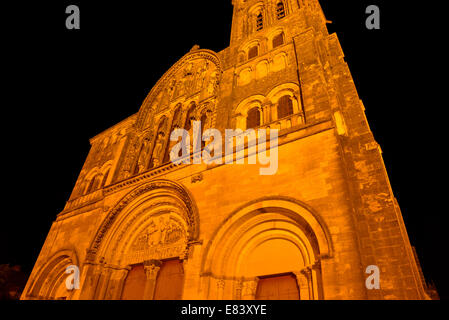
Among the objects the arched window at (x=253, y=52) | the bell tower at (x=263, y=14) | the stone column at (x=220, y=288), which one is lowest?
the stone column at (x=220, y=288)

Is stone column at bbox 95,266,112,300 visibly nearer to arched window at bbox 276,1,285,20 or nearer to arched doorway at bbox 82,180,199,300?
arched doorway at bbox 82,180,199,300

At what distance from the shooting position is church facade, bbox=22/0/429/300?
6.21 metres

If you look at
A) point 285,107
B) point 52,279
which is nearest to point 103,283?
point 52,279

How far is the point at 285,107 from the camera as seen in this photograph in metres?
9.94

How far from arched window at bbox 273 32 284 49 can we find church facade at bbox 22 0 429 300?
0.07 meters

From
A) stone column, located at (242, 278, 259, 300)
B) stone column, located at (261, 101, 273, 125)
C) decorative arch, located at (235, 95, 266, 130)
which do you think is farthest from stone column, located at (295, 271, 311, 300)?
decorative arch, located at (235, 95, 266, 130)

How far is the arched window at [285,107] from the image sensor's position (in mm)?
9703

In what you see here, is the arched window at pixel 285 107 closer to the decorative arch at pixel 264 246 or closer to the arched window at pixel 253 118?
the arched window at pixel 253 118

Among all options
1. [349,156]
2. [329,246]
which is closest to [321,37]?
[349,156]

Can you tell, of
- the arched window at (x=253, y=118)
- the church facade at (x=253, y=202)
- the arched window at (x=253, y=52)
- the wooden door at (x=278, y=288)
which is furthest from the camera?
the arched window at (x=253, y=52)

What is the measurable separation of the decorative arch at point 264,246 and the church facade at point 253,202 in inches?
1.2

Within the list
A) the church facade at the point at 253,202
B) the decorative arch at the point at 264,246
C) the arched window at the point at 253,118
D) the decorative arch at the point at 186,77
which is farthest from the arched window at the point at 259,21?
the decorative arch at the point at 264,246

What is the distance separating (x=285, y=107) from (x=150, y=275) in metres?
8.02

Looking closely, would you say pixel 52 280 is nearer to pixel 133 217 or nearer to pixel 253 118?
pixel 133 217
